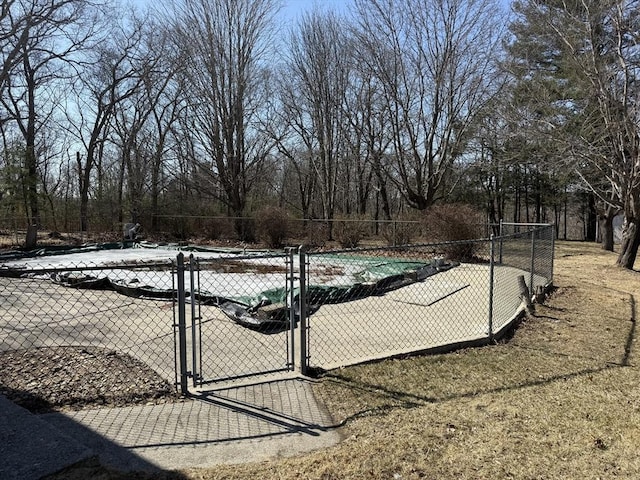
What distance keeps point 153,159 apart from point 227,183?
24.3 feet

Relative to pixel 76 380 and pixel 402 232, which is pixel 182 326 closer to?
pixel 76 380

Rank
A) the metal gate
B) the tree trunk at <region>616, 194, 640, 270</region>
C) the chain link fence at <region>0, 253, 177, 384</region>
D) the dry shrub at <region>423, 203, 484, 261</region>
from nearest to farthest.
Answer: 1. the metal gate
2. the chain link fence at <region>0, 253, 177, 384</region>
3. the tree trunk at <region>616, 194, 640, 270</region>
4. the dry shrub at <region>423, 203, 484, 261</region>

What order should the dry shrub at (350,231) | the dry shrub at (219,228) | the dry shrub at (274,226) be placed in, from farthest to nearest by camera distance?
the dry shrub at (219,228), the dry shrub at (274,226), the dry shrub at (350,231)

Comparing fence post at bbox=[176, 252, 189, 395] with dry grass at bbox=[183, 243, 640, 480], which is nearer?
dry grass at bbox=[183, 243, 640, 480]

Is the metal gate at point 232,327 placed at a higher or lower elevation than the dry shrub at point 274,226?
lower

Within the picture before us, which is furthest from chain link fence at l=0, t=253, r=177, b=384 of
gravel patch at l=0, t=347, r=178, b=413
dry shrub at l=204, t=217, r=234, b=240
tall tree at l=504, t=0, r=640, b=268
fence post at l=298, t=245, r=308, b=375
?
tall tree at l=504, t=0, r=640, b=268

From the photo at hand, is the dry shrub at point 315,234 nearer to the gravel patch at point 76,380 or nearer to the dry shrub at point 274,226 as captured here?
the dry shrub at point 274,226

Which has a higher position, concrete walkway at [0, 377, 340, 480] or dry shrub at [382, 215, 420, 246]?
dry shrub at [382, 215, 420, 246]

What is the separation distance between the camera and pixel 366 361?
4602mm

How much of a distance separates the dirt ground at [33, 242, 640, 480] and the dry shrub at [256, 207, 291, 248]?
13.2m

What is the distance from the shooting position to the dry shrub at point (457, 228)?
45.2 feet

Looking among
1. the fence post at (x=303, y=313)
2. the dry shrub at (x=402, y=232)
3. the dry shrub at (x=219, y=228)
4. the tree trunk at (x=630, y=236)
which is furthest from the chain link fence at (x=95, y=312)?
the tree trunk at (x=630, y=236)

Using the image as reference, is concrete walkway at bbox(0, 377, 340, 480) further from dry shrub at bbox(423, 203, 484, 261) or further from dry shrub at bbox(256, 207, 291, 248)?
dry shrub at bbox(256, 207, 291, 248)

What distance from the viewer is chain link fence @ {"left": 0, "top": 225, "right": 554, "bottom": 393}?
442 centimetres
